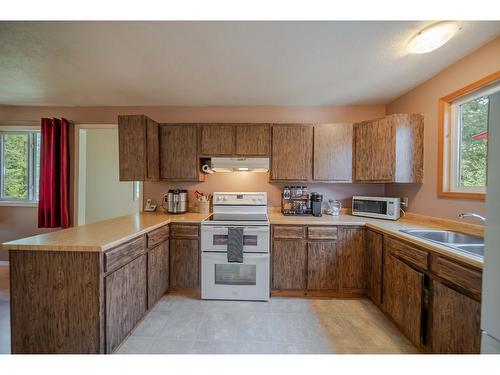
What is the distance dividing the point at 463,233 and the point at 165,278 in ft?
9.72

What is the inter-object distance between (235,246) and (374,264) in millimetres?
1493

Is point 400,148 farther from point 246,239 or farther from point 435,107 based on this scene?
point 246,239

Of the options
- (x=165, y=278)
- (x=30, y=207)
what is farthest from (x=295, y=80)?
(x=30, y=207)

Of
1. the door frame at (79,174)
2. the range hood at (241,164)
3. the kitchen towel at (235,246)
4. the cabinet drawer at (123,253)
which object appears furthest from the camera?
the door frame at (79,174)

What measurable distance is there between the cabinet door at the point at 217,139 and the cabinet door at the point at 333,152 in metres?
1.14

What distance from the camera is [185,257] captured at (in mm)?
2381

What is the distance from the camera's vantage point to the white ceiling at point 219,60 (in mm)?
1460

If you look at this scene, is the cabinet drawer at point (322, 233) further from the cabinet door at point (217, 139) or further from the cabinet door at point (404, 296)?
the cabinet door at point (217, 139)

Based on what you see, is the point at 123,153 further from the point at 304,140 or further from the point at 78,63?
the point at 304,140

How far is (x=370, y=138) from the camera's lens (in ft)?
8.29

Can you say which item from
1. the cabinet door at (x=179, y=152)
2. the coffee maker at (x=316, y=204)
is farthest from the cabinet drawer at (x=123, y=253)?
the coffee maker at (x=316, y=204)

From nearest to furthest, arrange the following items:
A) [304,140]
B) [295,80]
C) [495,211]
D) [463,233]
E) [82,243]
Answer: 1. [495,211]
2. [82,243]
3. [463,233]
4. [295,80]
5. [304,140]

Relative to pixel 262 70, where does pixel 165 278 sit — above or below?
below

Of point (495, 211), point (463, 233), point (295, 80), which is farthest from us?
point (295, 80)
